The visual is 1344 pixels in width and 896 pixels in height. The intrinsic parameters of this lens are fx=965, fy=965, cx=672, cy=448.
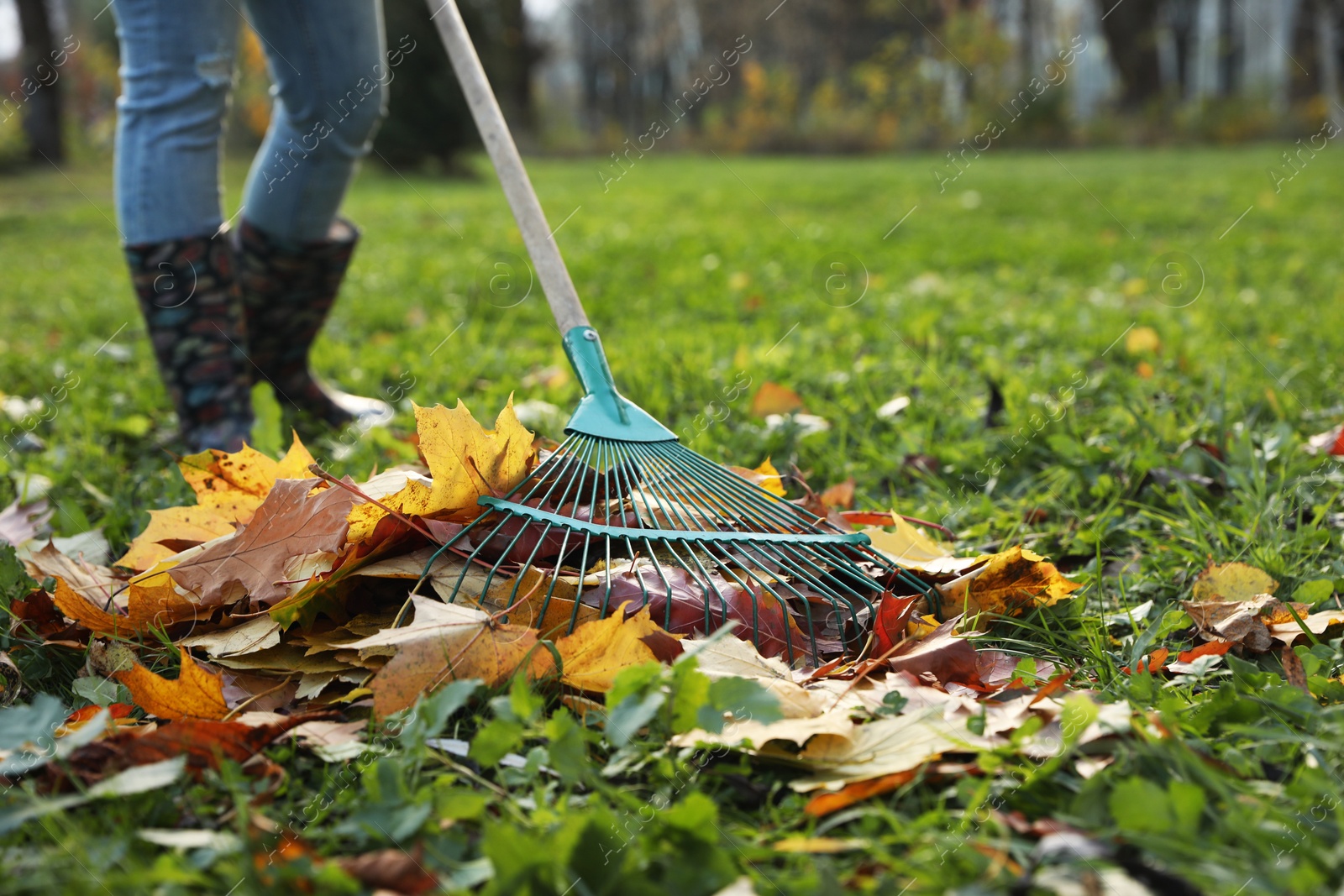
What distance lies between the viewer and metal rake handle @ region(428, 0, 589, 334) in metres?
1.74

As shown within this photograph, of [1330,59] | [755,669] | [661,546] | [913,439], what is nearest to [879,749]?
[755,669]

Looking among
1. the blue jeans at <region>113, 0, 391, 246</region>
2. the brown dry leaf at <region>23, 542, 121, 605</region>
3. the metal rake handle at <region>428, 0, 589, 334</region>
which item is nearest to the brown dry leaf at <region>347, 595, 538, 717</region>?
the brown dry leaf at <region>23, 542, 121, 605</region>

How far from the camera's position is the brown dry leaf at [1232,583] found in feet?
4.87

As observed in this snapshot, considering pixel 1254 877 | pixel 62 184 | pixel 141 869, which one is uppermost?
pixel 62 184

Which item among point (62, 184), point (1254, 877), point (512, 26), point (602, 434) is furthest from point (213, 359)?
point (512, 26)

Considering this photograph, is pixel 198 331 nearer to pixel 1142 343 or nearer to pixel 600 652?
pixel 600 652

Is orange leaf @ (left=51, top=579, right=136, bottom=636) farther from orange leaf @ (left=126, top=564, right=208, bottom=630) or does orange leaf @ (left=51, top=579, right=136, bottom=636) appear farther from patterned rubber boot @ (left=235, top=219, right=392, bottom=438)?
patterned rubber boot @ (left=235, top=219, right=392, bottom=438)

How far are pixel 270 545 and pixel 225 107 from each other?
1.17m

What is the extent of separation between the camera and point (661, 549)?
4.73 ft

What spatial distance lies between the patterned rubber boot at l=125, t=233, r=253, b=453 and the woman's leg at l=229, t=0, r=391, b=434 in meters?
0.20

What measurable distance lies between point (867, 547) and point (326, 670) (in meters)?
0.80

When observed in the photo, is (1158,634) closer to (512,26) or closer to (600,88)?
(512,26)

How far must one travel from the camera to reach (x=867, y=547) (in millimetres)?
1503

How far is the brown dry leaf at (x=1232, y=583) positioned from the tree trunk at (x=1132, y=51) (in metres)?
18.4
